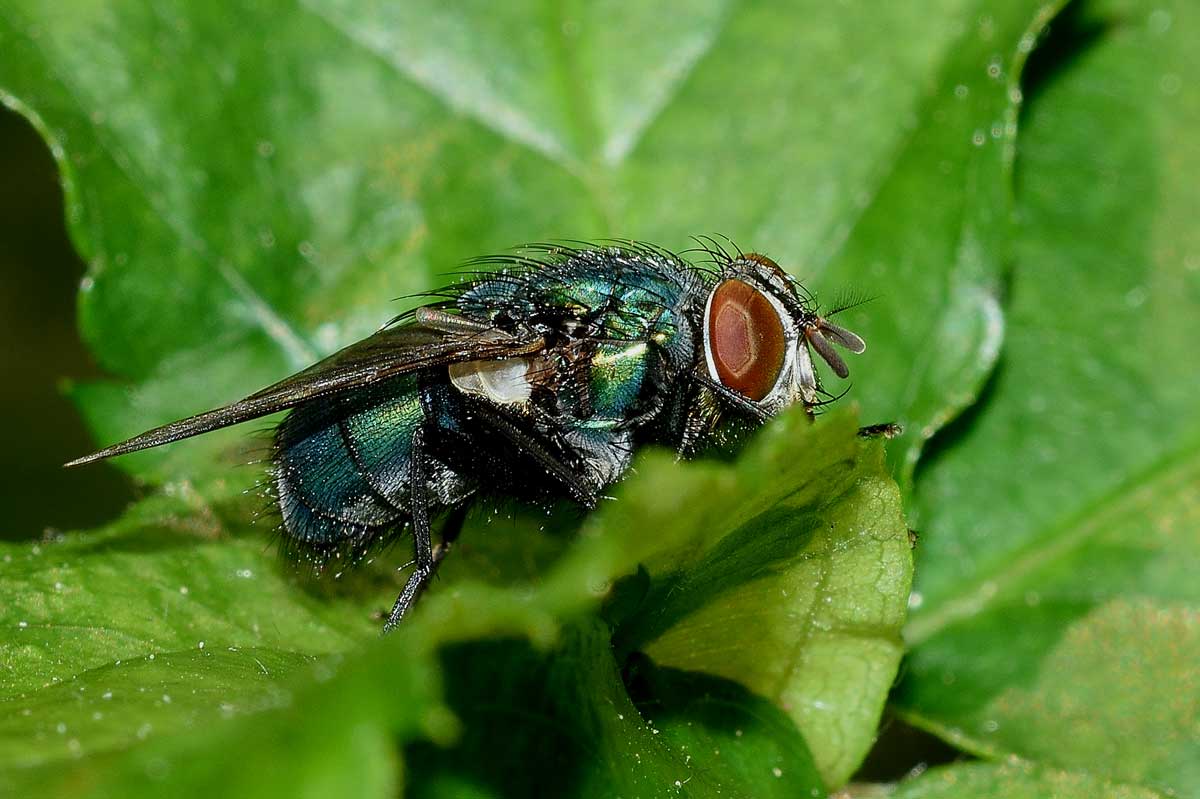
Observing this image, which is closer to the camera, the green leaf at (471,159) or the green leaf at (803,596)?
the green leaf at (803,596)

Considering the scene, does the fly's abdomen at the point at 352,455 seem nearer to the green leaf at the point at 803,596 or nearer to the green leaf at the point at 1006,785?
the green leaf at the point at 803,596

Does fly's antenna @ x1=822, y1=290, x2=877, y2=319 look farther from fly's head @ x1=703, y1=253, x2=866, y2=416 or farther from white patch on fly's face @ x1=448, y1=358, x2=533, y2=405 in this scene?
white patch on fly's face @ x1=448, y1=358, x2=533, y2=405

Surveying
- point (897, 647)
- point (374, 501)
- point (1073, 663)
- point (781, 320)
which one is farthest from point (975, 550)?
point (374, 501)

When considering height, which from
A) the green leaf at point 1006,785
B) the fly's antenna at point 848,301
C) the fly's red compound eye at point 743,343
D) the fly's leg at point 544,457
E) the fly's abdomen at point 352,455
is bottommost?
the fly's abdomen at point 352,455

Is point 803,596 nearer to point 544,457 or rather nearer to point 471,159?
point 544,457

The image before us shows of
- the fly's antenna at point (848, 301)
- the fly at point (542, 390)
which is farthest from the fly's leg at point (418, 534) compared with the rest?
the fly's antenna at point (848, 301)

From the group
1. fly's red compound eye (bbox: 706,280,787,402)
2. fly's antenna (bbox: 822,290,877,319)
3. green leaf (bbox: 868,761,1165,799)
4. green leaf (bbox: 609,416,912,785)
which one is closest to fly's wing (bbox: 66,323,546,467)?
fly's red compound eye (bbox: 706,280,787,402)

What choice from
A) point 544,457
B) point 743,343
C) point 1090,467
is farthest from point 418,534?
point 1090,467
